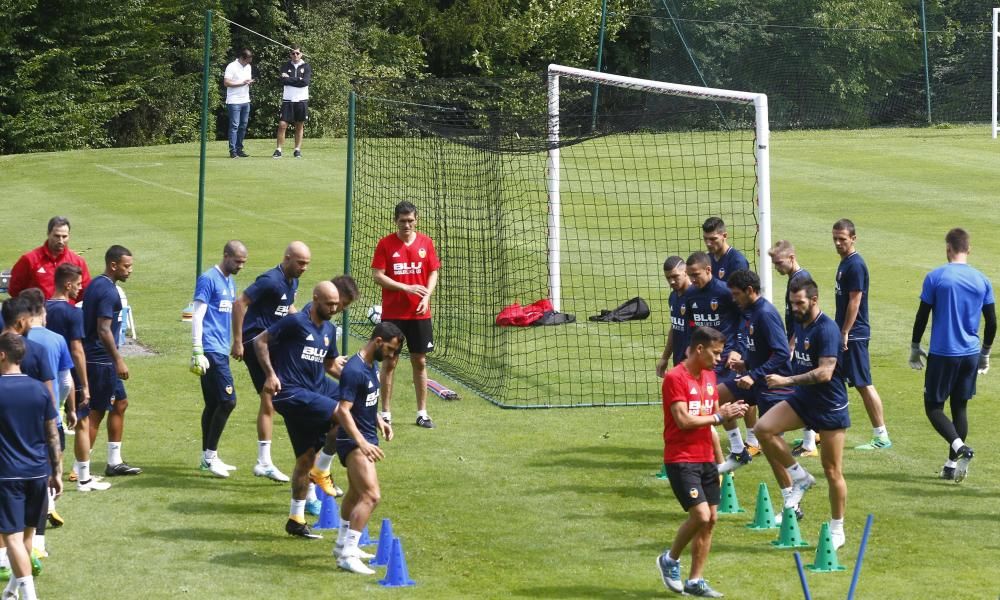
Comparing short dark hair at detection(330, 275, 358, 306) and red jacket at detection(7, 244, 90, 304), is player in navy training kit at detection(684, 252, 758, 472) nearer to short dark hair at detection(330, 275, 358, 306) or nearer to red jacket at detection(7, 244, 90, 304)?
short dark hair at detection(330, 275, 358, 306)

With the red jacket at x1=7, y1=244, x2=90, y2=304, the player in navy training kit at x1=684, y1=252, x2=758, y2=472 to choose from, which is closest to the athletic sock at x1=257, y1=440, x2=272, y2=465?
the red jacket at x1=7, y1=244, x2=90, y2=304

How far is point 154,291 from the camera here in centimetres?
2122

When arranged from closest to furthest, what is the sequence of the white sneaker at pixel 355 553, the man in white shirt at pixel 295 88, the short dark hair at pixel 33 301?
the short dark hair at pixel 33 301 → the white sneaker at pixel 355 553 → the man in white shirt at pixel 295 88

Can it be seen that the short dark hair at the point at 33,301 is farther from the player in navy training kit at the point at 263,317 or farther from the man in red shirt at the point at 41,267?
the man in red shirt at the point at 41,267

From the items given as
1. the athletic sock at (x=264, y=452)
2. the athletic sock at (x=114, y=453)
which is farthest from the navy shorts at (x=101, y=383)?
the athletic sock at (x=264, y=452)

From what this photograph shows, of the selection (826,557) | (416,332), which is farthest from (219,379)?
(826,557)

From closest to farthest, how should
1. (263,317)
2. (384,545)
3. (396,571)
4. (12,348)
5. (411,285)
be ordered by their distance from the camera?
(12,348) < (396,571) < (384,545) < (263,317) < (411,285)

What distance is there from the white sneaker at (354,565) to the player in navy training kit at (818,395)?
316 cm

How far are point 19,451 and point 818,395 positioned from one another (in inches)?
220

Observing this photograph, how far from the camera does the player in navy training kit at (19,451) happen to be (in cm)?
873

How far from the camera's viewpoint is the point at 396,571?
951cm

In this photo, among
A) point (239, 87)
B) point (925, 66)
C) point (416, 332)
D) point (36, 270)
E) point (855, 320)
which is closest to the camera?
point (855, 320)

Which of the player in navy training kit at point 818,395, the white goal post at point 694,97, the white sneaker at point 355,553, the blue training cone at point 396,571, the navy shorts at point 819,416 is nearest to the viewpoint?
the blue training cone at point 396,571

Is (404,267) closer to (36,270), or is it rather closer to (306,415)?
(36,270)
